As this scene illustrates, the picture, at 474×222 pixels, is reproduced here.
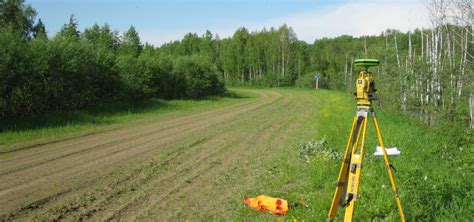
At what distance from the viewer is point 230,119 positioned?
65.4ft

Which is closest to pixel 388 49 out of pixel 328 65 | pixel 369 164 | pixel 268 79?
pixel 369 164

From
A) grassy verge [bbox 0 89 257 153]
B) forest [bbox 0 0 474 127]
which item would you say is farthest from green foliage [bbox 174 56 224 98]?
grassy verge [bbox 0 89 257 153]

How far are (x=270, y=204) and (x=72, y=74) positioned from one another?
616 inches

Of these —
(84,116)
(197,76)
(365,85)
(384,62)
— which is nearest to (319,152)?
(365,85)

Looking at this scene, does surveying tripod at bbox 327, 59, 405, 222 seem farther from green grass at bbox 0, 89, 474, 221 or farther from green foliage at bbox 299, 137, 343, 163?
green foliage at bbox 299, 137, 343, 163

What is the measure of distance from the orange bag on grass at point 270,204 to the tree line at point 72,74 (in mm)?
12484

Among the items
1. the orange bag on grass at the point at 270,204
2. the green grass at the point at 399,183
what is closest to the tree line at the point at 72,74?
the green grass at the point at 399,183

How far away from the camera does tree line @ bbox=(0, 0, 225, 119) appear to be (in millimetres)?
16109

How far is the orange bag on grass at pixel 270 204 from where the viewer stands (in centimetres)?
617

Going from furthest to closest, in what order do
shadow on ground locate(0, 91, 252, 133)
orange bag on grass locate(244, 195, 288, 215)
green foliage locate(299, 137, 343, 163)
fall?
shadow on ground locate(0, 91, 252, 133), green foliage locate(299, 137, 343, 163), orange bag on grass locate(244, 195, 288, 215)

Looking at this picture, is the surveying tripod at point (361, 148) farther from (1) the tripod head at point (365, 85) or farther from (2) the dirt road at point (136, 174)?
(2) the dirt road at point (136, 174)

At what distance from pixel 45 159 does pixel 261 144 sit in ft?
19.0

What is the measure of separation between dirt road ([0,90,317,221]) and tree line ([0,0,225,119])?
4.19m

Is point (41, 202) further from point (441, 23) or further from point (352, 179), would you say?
point (441, 23)
